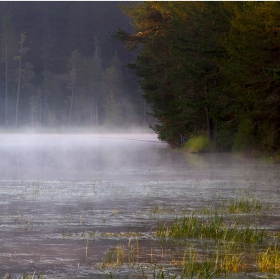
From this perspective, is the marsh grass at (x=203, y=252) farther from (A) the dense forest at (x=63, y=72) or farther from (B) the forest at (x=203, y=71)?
(A) the dense forest at (x=63, y=72)

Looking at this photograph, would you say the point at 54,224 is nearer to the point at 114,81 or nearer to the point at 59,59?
the point at 114,81

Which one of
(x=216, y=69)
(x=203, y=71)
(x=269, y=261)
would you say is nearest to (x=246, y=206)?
(x=269, y=261)

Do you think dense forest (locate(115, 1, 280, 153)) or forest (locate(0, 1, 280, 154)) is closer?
dense forest (locate(115, 1, 280, 153))

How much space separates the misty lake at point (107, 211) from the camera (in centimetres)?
1066

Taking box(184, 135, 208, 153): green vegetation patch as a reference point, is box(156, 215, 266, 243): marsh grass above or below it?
below

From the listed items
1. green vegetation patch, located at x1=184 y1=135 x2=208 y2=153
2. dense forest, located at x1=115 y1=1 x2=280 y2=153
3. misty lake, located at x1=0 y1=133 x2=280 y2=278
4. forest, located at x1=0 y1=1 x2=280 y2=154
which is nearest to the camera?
misty lake, located at x1=0 y1=133 x2=280 y2=278

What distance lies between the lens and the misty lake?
10664mm

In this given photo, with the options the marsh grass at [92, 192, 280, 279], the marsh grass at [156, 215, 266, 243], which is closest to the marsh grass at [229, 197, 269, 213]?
the marsh grass at [92, 192, 280, 279]

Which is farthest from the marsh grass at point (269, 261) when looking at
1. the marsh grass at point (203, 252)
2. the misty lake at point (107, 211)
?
the misty lake at point (107, 211)

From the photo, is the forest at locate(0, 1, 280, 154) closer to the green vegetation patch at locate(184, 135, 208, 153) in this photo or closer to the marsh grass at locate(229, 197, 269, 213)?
the green vegetation patch at locate(184, 135, 208, 153)

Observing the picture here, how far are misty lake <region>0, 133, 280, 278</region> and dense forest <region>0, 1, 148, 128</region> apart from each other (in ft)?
Result: 355

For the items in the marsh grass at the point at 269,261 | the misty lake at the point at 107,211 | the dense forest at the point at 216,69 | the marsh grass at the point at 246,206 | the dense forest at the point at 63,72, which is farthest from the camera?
the dense forest at the point at 63,72

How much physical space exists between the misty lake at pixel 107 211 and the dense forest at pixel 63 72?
108150mm

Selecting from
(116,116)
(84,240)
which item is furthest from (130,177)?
(116,116)
